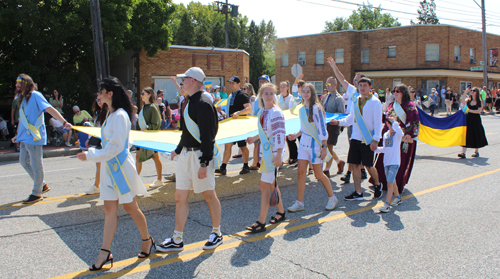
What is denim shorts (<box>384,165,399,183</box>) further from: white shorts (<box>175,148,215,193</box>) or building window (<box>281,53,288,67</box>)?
building window (<box>281,53,288,67</box>)

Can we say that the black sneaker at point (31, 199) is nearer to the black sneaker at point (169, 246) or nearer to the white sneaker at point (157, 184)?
the white sneaker at point (157, 184)

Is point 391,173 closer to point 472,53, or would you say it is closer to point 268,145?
point 268,145

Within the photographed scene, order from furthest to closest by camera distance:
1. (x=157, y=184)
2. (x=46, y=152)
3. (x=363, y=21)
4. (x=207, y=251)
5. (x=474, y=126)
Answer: (x=363, y=21) < (x=46, y=152) < (x=474, y=126) < (x=157, y=184) < (x=207, y=251)

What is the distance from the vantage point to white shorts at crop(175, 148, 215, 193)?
14.1 ft

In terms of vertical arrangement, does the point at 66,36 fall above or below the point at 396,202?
above

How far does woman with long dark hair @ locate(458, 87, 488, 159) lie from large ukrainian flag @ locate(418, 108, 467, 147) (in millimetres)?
149

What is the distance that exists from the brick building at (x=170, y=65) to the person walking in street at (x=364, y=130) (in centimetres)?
1987

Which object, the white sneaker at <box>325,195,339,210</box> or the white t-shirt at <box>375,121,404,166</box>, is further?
the white t-shirt at <box>375,121,404,166</box>

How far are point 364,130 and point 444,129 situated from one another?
595 cm

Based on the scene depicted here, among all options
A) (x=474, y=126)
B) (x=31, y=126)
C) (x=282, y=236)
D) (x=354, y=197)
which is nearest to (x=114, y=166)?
(x=282, y=236)

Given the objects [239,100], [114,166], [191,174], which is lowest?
[191,174]

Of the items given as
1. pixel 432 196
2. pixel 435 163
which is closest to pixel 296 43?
pixel 435 163

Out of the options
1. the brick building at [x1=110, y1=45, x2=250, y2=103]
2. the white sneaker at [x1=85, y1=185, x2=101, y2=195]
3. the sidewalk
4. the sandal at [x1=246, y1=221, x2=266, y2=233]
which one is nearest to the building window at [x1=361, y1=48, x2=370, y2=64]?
the brick building at [x1=110, y1=45, x2=250, y2=103]

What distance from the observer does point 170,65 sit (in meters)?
25.3
